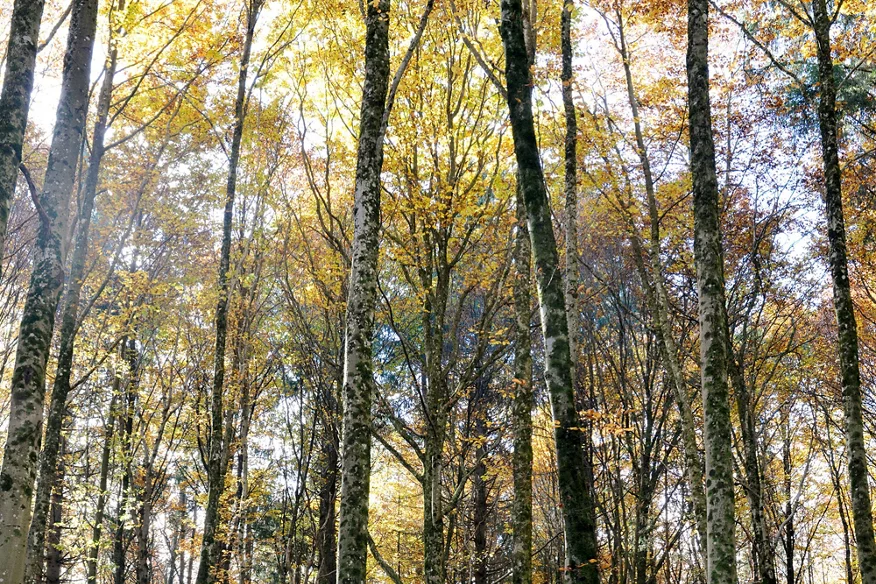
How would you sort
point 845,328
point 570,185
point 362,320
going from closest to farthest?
1. point 362,320
2. point 845,328
3. point 570,185

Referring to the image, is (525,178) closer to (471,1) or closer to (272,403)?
(471,1)

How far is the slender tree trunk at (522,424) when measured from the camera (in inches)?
286

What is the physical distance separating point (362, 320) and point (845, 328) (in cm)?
605

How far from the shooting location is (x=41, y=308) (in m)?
4.24

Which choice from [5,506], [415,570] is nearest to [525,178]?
[5,506]

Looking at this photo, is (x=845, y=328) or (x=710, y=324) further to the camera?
(x=845, y=328)

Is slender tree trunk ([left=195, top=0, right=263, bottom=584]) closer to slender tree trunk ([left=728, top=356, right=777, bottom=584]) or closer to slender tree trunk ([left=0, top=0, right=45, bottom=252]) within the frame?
slender tree trunk ([left=0, top=0, right=45, bottom=252])

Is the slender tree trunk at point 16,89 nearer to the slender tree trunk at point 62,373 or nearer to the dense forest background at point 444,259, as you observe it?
the dense forest background at point 444,259

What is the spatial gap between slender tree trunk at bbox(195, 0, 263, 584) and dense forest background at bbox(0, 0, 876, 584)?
7 centimetres

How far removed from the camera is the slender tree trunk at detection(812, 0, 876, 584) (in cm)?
655

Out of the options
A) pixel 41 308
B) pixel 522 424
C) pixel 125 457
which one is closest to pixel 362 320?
pixel 41 308

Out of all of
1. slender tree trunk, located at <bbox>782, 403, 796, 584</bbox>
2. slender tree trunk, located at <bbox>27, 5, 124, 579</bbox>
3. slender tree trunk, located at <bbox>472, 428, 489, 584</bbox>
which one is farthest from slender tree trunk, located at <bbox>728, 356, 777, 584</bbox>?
slender tree trunk, located at <bbox>27, 5, 124, 579</bbox>

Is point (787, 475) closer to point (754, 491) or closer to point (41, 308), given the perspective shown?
point (754, 491)

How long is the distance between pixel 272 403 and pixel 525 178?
464 inches
